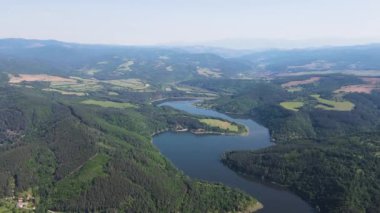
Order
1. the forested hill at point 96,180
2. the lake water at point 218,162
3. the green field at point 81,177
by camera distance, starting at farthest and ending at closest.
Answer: the lake water at point 218,162
the green field at point 81,177
the forested hill at point 96,180

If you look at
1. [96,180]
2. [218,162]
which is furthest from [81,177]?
[218,162]

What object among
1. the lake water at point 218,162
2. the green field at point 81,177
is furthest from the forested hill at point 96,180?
the lake water at point 218,162

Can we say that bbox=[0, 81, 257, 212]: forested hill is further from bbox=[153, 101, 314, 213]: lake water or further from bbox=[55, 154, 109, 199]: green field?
bbox=[153, 101, 314, 213]: lake water

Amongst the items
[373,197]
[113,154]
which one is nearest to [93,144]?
[113,154]

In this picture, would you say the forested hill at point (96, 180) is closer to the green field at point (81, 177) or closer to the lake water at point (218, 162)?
the green field at point (81, 177)

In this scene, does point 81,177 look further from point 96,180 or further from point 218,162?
point 218,162

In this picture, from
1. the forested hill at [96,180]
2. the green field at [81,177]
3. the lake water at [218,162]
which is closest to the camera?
the forested hill at [96,180]

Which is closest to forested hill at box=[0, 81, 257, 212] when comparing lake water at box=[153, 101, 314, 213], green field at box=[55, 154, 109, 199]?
green field at box=[55, 154, 109, 199]

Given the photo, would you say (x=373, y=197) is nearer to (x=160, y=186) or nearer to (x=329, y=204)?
(x=329, y=204)
